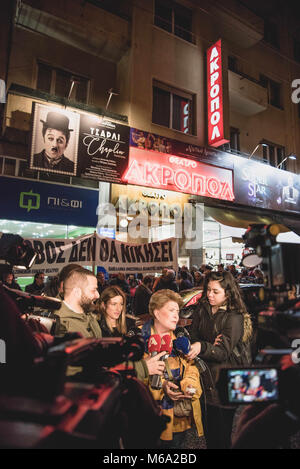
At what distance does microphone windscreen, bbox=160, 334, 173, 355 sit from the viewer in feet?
9.78

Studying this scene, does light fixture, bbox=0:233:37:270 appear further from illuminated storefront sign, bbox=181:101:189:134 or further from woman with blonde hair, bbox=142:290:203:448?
illuminated storefront sign, bbox=181:101:189:134

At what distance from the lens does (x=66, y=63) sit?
10.7 m

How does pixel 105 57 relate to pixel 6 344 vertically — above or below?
above

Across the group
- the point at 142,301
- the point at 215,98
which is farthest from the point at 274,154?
the point at 142,301

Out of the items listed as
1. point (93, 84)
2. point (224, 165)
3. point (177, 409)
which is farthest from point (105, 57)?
point (177, 409)

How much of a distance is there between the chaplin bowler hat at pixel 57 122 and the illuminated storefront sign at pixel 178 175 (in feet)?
7.41

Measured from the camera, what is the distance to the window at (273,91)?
16.6 metres

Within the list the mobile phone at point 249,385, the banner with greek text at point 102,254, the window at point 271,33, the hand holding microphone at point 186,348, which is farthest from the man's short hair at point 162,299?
the window at point 271,33

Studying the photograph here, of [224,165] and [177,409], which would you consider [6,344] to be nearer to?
[177,409]

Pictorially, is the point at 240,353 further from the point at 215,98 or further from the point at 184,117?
the point at 215,98

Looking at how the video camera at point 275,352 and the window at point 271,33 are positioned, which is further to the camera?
the window at point 271,33

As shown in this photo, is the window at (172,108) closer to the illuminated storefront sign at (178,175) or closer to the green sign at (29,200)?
the illuminated storefront sign at (178,175)

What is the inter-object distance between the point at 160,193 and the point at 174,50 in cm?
642
